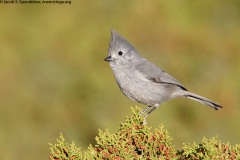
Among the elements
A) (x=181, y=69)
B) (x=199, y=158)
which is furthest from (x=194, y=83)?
(x=199, y=158)

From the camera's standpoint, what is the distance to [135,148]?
467 cm

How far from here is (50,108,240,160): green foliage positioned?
4.46m

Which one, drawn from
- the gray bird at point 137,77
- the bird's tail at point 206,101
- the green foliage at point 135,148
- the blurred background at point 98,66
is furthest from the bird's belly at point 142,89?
the blurred background at point 98,66

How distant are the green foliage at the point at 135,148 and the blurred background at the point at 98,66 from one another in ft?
12.0

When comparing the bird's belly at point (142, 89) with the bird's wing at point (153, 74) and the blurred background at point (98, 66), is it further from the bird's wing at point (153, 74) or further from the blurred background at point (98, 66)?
the blurred background at point (98, 66)

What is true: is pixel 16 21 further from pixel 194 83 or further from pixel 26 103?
pixel 194 83

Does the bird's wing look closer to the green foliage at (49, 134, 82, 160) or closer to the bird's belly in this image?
the bird's belly

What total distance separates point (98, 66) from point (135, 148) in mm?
4743

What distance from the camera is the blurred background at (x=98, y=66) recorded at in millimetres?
8617

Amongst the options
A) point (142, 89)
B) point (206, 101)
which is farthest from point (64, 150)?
point (206, 101)

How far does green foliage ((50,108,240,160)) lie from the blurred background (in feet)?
12.0

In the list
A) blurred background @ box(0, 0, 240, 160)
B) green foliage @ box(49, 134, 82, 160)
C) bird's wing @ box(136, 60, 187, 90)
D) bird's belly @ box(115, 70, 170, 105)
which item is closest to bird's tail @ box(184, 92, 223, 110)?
bird's wing @ box(136, 60, 187, 90)

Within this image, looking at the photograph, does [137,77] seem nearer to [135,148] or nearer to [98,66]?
[135,148]

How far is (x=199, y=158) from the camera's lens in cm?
434
